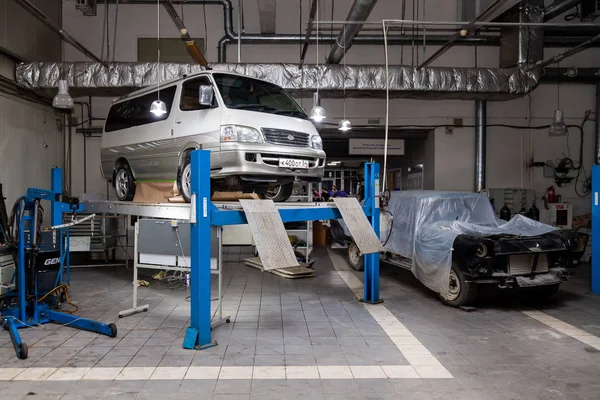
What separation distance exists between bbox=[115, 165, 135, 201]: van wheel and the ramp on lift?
11.6 feet

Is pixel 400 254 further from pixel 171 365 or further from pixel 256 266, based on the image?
pixel 171 365

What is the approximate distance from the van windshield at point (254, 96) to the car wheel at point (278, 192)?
3.85 feet

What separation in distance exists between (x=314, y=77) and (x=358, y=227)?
4.21 metres

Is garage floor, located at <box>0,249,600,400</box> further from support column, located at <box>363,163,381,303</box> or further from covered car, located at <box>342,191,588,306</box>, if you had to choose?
covered car, located at <box>342,191,588,306</box>

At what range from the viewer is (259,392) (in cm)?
356

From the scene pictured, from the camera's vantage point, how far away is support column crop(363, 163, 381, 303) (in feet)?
21.1

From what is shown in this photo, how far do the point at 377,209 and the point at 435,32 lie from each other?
22.5 feet

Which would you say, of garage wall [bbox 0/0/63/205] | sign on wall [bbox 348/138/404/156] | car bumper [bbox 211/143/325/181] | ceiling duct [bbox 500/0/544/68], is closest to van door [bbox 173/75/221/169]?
car bumper [bbox 211/143/325/181]

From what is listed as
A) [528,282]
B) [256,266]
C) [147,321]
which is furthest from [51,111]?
[528,282]

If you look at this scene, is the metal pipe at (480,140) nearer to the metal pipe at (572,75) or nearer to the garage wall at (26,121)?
the metal pipe at (572,75)

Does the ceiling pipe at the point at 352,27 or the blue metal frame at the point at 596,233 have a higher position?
the ceiling pipe at the point at 352,27

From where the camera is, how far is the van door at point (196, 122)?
5.54 m

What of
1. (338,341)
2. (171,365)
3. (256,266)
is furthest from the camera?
(256,266)

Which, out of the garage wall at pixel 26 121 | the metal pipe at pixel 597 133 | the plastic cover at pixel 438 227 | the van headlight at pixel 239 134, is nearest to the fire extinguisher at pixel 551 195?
the metal pipe at pixel 597 133
